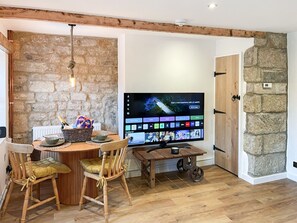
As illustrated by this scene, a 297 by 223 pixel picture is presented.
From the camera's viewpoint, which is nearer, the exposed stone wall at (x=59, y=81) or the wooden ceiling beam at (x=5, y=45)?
the wooden ceiling beam at (x=5, y=45)

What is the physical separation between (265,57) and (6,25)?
144 inches

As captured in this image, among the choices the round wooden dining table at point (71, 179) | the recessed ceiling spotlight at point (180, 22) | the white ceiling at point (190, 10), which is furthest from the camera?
the round wooden dining table at point (71, 179)

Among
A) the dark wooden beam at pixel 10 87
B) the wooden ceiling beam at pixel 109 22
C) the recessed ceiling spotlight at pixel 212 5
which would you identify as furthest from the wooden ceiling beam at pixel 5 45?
the recessed ceiling spotlight at pixel 212 5

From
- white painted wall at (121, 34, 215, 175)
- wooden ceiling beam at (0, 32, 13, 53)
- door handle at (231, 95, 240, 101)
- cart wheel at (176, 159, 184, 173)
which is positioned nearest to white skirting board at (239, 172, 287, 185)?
white painted wall at (121, 34, 215, 175)

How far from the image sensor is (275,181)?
389cm

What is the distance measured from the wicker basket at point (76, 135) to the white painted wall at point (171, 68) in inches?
41.7

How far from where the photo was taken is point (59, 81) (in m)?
3.96

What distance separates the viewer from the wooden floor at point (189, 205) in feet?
9.26

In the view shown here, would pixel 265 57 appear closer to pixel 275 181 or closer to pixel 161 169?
pixel 275 181

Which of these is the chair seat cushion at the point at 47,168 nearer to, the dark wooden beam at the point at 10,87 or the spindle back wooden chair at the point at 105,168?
the spindle back wooden chair at the point at 105,168

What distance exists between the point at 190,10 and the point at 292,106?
2.35 m

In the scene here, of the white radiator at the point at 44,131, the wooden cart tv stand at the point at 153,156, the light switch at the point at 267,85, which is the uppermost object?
the light switch at the point at 267,85

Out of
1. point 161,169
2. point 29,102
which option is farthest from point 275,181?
point 29,102

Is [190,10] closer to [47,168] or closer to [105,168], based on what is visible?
[105,168]
